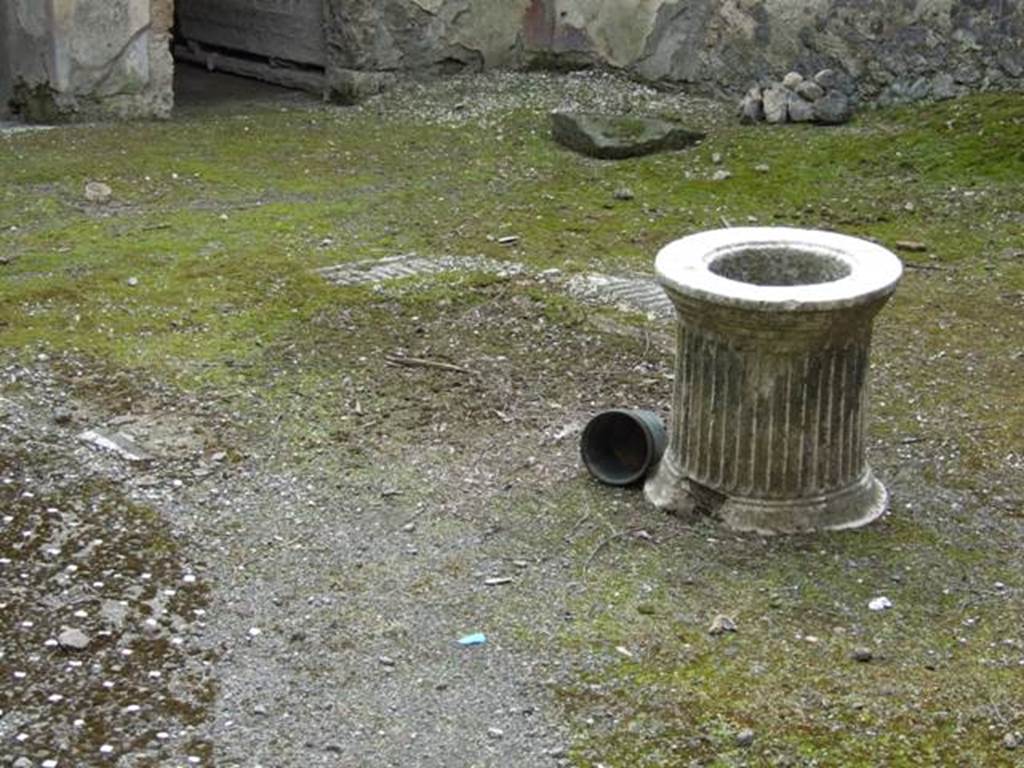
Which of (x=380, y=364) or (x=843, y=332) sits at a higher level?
(x=843, y=332)

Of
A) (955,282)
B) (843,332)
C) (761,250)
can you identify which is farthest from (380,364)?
(955,282)

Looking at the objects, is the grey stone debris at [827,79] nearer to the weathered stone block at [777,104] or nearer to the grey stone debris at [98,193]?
the weathered stone block at [777,104]

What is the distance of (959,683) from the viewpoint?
4.62 meters

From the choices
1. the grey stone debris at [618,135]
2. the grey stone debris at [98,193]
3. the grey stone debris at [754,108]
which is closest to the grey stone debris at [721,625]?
the grey stone debris at [98,193]

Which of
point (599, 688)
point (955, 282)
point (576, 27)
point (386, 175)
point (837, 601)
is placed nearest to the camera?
point (599, 688)

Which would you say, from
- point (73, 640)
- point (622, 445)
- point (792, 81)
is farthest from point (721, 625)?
point (792, 81)

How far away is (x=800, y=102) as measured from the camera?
10.4 m

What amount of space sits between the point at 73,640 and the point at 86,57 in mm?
6546

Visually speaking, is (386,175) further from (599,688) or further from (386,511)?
(599,688)

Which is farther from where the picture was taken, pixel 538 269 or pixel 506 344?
pixel 538 269

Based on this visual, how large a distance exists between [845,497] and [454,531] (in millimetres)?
1262

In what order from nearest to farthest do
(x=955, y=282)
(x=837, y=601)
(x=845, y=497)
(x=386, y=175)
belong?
(x=837, y=601), (x=845, y=497), (x=955, y=282), (x=386, y=175)

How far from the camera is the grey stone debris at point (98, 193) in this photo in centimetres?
905

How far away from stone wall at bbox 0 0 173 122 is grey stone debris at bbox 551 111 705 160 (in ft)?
8.67
